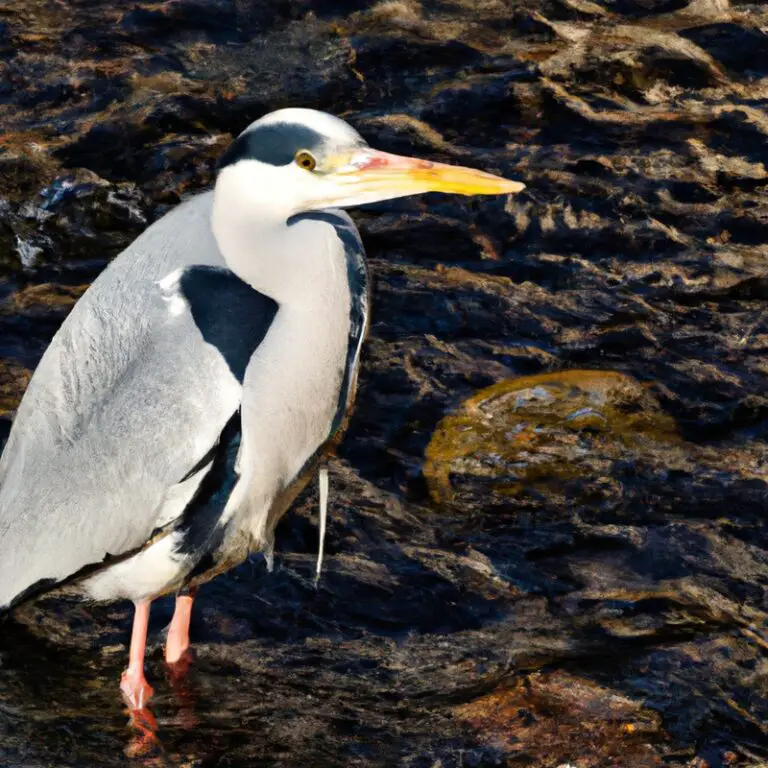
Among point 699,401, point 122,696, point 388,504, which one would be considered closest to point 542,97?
point 699,401

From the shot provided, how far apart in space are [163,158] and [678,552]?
374 cm

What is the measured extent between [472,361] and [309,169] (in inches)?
86.3

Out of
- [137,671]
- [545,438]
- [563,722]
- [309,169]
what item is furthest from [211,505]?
[545,438]

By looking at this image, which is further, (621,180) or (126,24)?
(126,24)

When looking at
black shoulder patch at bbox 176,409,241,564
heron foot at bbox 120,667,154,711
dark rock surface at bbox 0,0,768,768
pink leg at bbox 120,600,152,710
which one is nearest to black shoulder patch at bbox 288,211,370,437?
black shoulder patch at bbox 176,409,241,564

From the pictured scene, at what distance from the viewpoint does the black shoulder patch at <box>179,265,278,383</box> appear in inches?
176

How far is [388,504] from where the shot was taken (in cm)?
575

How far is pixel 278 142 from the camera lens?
14.4 ft

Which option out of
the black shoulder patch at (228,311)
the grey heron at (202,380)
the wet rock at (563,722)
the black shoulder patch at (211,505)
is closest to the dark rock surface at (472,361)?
the wet rock at (563,722)

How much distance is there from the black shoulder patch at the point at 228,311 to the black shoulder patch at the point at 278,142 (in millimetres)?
415

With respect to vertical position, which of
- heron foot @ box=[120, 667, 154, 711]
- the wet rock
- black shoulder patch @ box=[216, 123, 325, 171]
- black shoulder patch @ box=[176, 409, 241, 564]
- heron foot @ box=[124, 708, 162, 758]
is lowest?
heron foot @ box=[124, 708, 162, 758]

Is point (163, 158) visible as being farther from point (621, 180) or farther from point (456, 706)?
point (456, 706)

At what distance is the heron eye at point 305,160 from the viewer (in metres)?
4.42

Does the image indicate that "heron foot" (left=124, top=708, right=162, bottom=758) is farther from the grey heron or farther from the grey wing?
the grey wing
